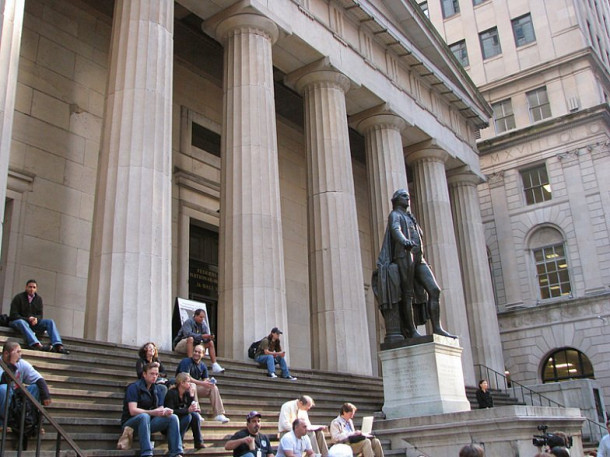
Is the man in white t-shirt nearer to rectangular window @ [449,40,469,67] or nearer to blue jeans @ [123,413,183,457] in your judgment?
blue jeans @ [123,413,183,457]

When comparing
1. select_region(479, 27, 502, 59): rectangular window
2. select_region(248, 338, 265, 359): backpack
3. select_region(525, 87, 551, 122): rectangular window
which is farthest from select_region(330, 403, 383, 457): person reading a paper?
select_region(479, 27, 502, 59): rectangular window

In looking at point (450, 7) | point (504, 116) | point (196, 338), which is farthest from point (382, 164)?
point (450, 7)

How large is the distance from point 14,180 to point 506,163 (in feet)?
86.0

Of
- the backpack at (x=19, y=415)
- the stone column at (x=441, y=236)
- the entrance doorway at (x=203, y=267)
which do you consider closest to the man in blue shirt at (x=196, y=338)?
the backpack at (x=19, y=415)

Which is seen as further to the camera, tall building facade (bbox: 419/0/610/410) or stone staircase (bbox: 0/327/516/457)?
tall building facade (bbox: 419/0/610/410)

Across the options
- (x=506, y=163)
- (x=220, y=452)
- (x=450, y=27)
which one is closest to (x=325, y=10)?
(x=220, y=452)

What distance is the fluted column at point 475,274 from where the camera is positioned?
1041 inches

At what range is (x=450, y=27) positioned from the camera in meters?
40.2

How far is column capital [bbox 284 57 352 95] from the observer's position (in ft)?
65.3

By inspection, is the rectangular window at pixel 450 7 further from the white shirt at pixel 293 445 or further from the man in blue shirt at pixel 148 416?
the man in blue shirt at pixel 148 416

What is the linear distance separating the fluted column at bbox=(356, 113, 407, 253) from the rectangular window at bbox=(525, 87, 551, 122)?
1412 cm

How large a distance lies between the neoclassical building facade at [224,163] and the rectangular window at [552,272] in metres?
6.47

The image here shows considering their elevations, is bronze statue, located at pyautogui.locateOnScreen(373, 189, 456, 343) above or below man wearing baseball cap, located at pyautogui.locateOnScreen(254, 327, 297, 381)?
above

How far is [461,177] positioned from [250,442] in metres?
22.8
